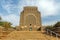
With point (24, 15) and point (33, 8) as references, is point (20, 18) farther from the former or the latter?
point (33, 8)

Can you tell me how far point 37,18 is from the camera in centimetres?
5084

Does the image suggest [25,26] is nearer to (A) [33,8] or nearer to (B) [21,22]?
(B) [21,22]

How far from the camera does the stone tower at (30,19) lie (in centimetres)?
4906

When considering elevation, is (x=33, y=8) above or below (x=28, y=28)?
above

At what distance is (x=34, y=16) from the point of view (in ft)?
169

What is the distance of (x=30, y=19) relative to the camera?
165ft

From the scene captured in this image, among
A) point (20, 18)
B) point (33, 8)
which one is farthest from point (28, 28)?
point (33, 8)

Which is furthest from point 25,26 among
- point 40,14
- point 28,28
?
point 40,14

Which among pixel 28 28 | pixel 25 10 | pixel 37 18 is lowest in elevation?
pixel 28 28

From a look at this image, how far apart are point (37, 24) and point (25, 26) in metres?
4.40

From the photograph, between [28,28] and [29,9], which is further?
[29,9]

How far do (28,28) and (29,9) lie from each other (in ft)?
25.4

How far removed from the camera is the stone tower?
4906cm

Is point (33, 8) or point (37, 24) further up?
point (33, 8)
